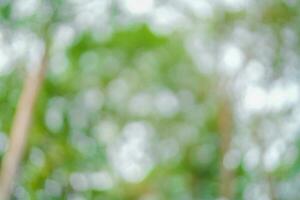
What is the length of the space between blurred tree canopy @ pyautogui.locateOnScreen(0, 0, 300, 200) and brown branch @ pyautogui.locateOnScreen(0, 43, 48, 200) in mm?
80

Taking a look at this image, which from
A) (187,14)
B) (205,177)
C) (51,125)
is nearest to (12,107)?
(51,125)

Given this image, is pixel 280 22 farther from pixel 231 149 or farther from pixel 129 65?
pixel 129 65

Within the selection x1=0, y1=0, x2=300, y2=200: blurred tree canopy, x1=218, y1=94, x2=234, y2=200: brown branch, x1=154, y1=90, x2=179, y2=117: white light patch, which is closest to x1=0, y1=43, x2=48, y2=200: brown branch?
x1=0, y1=0, x2=300, y2=200: blurred tree canopy

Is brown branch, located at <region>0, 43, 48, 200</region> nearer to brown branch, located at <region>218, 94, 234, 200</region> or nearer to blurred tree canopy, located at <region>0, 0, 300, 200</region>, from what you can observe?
blurred tree canopy, located at <region>0, 0, 300, 200</region>

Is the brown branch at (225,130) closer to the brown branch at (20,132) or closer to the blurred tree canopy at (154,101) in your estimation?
the blurred tree canopy at (154,101)

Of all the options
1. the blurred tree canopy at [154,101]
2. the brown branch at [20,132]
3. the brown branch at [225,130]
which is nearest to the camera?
the brown branch at [20,132]

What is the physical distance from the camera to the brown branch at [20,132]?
218cm

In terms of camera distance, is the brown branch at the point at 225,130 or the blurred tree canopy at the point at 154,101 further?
the brown branch at the point at 225,130

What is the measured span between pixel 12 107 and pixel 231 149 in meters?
1.81

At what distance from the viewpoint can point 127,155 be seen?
5.00 metres

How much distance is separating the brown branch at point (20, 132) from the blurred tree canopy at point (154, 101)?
0.08 metres

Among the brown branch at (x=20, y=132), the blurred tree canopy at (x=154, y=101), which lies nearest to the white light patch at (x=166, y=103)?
the blurred tree canopy at (x=154, y=101)

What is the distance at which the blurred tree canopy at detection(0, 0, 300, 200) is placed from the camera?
2955 mm

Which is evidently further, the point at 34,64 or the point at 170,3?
the point at 170,3
